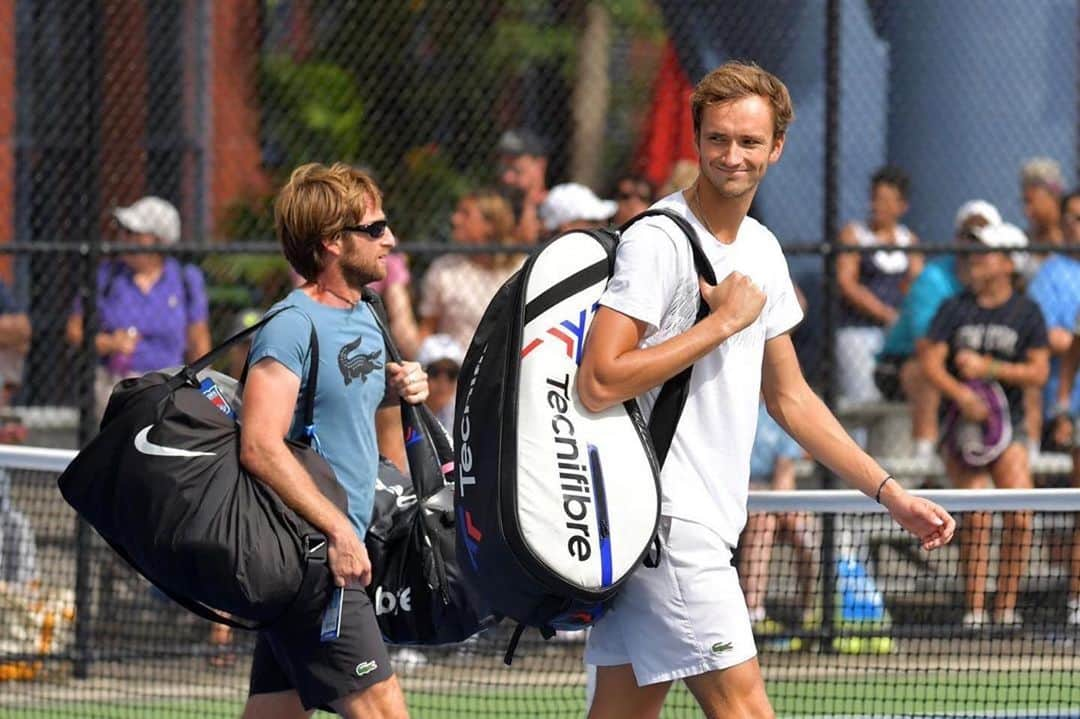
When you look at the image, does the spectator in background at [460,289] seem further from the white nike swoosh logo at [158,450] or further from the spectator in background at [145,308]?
the white nike swoosh logo at [158,450]

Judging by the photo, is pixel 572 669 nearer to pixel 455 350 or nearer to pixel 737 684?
pixel 455 350

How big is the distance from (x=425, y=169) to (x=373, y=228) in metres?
5.72

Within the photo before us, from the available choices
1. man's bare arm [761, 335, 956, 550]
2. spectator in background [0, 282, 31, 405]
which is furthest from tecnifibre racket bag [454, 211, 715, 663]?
spectator in background [0, 282, 31, 405]

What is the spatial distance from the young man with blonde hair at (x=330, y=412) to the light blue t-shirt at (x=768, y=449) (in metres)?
4.06

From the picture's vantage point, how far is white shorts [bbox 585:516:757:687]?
4.10m

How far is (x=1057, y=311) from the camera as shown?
29.7 ft

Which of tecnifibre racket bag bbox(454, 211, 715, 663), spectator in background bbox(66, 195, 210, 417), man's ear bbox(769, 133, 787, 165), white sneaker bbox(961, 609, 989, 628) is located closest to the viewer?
tecnifibre racket bag bbox(454, 211, 715, 663)

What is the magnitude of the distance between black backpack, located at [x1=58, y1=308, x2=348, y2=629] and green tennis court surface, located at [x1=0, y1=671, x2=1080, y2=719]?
2407 millimetres

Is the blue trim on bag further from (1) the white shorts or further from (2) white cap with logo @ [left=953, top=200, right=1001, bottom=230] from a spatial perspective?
(2) white cap with logo @ [left=953, top=200, right=1001, bottom=230]

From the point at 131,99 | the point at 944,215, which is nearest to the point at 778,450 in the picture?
the point at 944,215

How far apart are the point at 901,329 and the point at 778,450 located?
0.88 metres

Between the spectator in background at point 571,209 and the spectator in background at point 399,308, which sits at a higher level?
the spectator in background at point 571,209

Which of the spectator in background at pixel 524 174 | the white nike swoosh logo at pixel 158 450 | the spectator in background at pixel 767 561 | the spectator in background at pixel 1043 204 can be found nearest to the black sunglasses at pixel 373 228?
the white nike swoosh logo at pixel 158 450

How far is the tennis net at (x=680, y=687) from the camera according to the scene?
7.11m
